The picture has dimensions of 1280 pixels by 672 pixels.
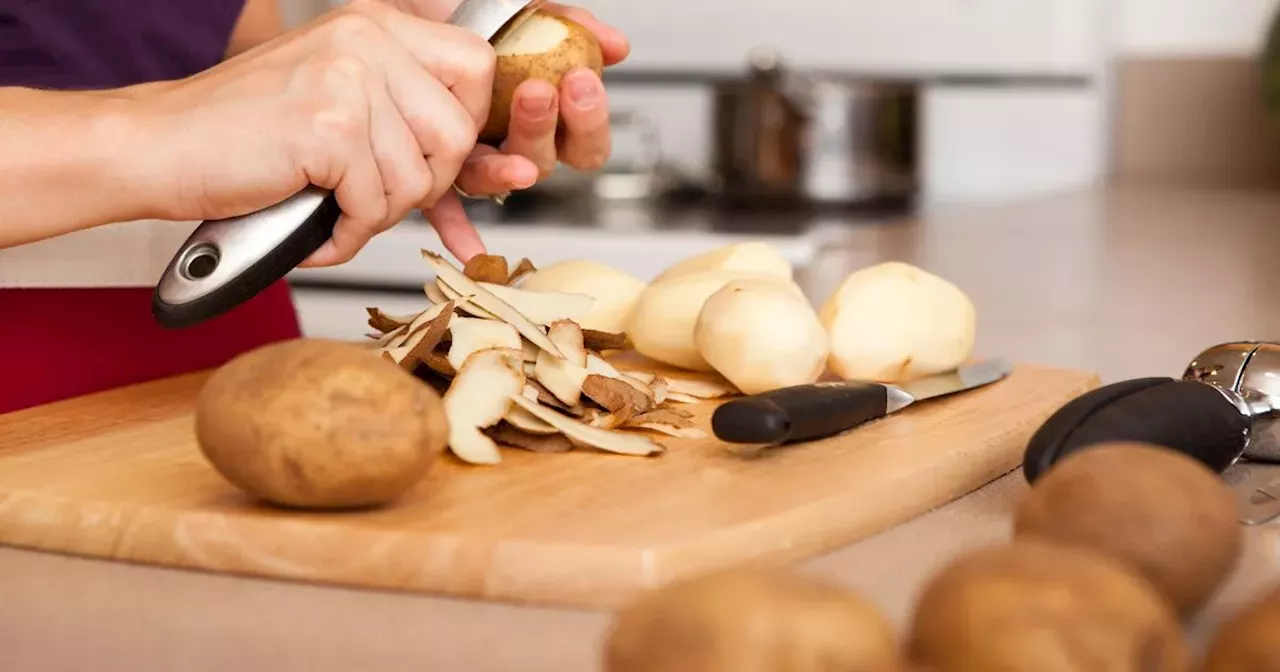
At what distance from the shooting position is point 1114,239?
184 cm

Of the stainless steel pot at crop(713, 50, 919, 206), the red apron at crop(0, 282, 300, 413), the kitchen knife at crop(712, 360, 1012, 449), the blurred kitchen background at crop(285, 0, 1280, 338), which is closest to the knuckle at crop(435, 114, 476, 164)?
the kitchen knife at crop(712, 360, 1012, 449)

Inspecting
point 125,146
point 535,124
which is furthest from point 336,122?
point 535,124

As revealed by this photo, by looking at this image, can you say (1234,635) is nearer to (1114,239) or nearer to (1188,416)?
(1188,416)

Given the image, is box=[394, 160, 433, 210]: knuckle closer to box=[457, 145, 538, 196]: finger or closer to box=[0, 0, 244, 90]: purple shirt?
box=[457, 145, 538, 196]: finger

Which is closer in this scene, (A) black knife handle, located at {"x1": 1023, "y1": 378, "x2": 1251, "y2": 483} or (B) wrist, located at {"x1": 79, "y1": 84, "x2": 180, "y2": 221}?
(A) black knife handle, located at {"x1": 1023, "y1": 378, "x2": 1251, "y2": 483}

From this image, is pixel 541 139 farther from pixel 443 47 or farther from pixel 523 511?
pixel 523 511

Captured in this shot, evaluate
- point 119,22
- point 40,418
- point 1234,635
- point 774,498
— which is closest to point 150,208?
point 40,418

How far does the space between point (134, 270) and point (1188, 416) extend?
730 millimetres

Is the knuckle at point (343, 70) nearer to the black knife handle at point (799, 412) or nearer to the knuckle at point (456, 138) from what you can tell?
the knuckle at point (456, 138)

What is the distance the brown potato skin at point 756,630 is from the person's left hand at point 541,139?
63 centimetres

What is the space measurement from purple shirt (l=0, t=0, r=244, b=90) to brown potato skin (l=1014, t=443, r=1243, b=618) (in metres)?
0.96

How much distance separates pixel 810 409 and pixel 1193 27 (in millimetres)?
2170

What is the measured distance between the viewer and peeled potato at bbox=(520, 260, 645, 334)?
3.28 ft

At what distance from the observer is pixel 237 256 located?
818 millimetres
